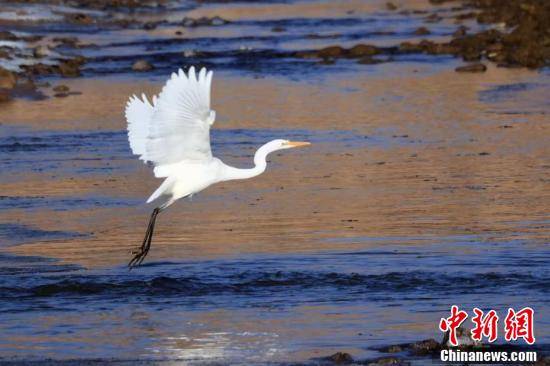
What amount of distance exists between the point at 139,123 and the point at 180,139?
61.1 inches

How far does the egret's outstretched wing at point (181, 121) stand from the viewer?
34.1 ft

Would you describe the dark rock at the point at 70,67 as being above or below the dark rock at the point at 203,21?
below

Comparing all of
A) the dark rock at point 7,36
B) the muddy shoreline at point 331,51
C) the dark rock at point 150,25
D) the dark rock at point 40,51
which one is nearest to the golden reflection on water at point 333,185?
the muddy shoreline at point 331,51

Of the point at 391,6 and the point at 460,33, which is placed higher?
the point at 391,6

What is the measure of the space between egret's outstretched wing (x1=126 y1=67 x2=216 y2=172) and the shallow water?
1.00 m

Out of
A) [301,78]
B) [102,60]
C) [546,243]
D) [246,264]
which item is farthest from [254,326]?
[102,60]

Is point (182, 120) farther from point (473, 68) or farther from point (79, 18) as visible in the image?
point (79, 18)

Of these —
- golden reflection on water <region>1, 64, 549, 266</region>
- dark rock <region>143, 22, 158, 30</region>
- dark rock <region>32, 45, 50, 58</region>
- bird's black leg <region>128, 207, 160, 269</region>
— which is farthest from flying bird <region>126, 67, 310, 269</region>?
dark rock <region>143, 22, 158, 30</region>

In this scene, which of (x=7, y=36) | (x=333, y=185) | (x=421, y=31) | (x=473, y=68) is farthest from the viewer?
(x=421, y=31)

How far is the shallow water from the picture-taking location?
9672mm
